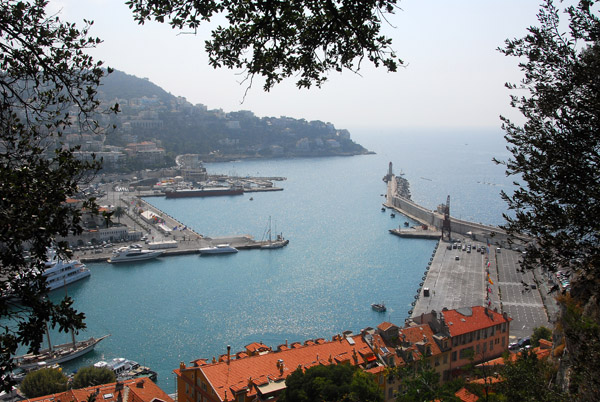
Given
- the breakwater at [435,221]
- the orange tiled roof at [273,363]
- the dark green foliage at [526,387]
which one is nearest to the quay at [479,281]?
the breakwater at [435,221]

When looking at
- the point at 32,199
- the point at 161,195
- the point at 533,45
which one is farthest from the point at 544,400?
the point at 161,195

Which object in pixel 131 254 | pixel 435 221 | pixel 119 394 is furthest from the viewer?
pixel 435 221

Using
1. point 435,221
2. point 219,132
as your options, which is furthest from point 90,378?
point 219,132

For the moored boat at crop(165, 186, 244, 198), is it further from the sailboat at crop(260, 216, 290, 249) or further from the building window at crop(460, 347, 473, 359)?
the building window at crop(460, 347, 473, 359)

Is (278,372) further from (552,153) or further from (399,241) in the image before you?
(399,241)

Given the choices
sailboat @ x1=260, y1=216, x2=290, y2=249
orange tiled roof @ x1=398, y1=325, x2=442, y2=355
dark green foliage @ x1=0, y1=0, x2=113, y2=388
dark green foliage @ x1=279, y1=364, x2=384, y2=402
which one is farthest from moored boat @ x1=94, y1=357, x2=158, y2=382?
sailboat @ x1=260, y1=216, x2=290, y2=249

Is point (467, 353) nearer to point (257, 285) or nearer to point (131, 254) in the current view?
point (257, 285)

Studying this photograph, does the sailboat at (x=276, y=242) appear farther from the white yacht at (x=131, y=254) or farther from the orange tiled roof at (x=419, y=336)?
the orange tiled roof at (x=419, y=336)
